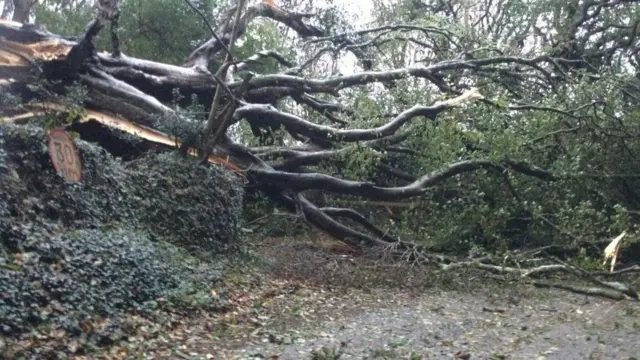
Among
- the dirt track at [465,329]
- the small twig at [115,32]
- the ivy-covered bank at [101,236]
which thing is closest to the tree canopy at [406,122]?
the small twig at [115,32]

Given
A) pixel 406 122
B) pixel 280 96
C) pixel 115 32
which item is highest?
pixel 115 32

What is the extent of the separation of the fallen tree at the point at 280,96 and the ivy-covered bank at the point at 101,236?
1055 millimetres

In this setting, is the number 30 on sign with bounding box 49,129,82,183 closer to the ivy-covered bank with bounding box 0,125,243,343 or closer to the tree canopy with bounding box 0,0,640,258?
the ivy-covered bank with bounding box 0,125,243,343

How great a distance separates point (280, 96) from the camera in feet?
46.6

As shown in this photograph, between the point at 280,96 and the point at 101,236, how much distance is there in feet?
23.3

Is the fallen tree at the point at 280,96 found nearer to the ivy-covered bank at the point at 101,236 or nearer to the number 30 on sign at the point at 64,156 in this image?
the ivy-covered bank at the point at 101,236

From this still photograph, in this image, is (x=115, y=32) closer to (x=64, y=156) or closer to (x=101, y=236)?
(x=64, y=156)

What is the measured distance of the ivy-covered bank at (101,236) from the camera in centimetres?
617

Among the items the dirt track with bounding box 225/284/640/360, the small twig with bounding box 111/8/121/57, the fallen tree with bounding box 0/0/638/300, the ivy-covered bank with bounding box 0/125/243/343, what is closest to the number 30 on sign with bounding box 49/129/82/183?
the ivy-covered bank with bounding box 0/125/243/343

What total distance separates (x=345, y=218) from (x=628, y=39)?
7821 millimetres

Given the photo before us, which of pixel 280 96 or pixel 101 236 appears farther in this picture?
pixel 280 96

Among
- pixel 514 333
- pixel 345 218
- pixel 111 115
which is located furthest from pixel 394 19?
pixel 514 333

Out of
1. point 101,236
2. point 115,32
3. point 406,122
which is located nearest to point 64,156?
point 101,236

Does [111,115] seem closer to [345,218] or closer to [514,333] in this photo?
[345,218]
